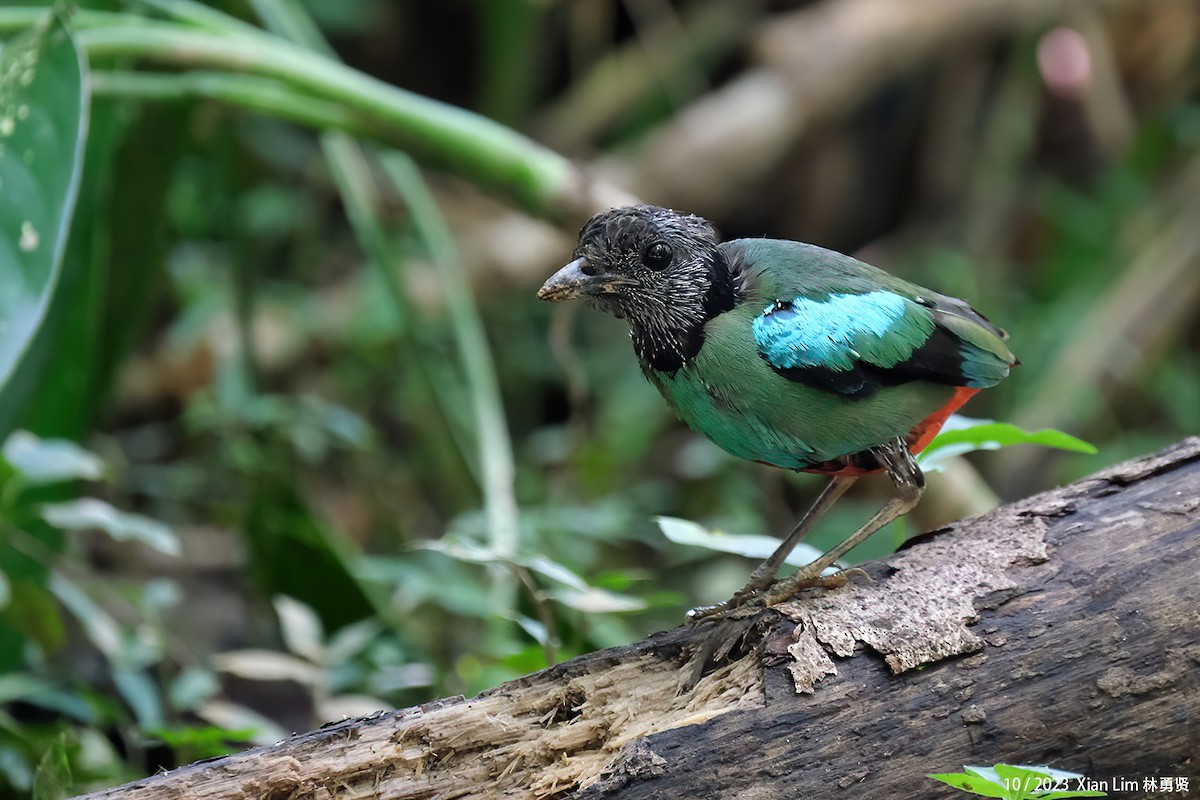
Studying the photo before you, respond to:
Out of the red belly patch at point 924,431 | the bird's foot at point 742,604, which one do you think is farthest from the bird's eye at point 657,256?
the bird's foot at point 742,604

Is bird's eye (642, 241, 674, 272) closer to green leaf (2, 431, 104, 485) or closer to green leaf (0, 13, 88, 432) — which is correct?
green leaf (0, 13, 88, 432)

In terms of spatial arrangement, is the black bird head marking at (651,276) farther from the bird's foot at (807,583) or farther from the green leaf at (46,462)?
the green leaf at (46,462)

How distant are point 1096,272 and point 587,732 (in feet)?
19.6

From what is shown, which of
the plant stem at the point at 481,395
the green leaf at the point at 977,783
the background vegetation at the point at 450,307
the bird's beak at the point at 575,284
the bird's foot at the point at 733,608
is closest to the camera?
the green leaf at the point at 977,783

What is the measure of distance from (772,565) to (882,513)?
0.26 metres

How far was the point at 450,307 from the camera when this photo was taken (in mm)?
4195

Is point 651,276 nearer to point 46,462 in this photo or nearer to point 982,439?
point 982,439

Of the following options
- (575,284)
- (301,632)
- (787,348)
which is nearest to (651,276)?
(575,284)

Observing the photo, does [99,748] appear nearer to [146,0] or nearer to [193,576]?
[146,0]

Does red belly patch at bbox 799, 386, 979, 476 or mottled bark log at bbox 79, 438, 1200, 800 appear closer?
mottled bark log at bbox 79, 438, 1200, 800

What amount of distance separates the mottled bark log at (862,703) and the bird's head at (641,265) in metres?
0.65

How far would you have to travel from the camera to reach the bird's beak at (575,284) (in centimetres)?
232

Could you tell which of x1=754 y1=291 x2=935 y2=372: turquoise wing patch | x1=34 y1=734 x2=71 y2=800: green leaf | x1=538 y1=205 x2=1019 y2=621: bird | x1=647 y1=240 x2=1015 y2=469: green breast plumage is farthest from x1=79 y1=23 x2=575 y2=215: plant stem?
x1=34 y1=734 x2=71 y2=800: green leaf

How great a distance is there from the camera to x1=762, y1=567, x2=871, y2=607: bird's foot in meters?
2.25
